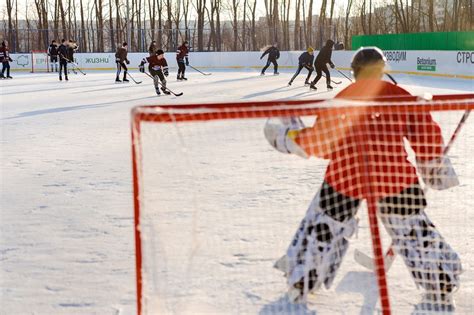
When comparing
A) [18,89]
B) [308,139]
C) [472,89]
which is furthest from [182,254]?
[18,89]

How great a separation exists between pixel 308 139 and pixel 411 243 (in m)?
0.70

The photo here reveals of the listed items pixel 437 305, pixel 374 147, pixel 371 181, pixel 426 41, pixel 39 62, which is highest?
pixel 426 41

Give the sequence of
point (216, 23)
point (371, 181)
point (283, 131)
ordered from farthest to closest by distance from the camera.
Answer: point (216, 23)
point (371, 181)
point (283, 131)

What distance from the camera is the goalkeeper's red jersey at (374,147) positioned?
2.91 m

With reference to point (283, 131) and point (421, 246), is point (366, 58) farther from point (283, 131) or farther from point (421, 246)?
point (421, 246)

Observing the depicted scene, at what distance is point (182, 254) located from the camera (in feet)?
12.7

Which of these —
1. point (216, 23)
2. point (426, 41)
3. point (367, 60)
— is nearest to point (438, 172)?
point (367, 60)


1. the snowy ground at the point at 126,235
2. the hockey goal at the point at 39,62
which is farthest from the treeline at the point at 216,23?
the snowy ground at the point at 126,235

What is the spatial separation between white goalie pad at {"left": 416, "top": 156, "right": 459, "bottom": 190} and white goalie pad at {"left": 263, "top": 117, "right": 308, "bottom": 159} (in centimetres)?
57

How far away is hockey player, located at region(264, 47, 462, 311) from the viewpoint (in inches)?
114

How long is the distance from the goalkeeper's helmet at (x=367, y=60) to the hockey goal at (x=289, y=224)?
0.18 metres

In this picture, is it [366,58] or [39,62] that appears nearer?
[366,58]

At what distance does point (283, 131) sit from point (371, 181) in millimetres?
449

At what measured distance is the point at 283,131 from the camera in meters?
2.83
